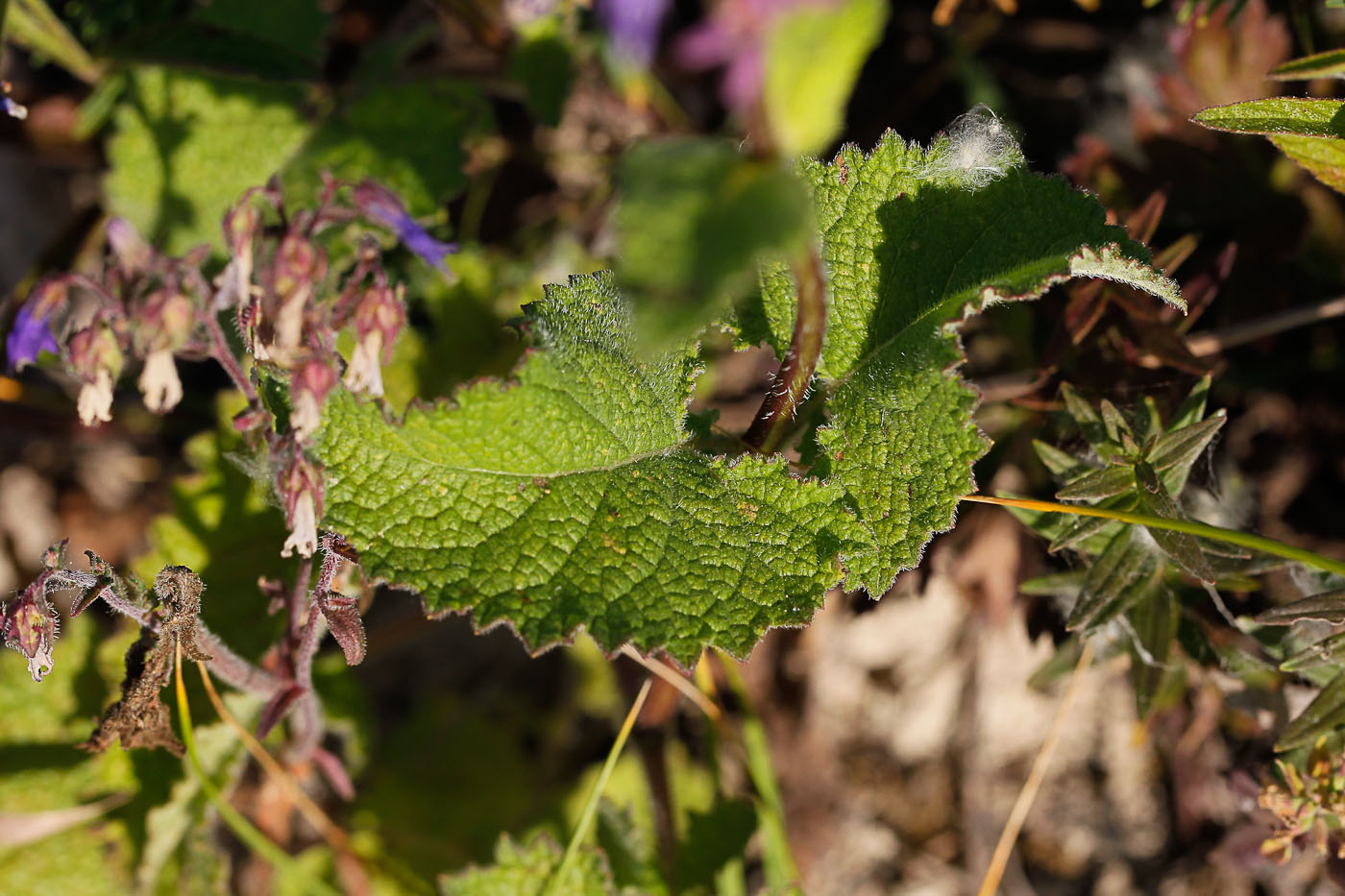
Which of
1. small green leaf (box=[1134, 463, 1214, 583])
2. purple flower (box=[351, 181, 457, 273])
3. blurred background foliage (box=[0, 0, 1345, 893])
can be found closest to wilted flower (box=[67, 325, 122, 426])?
blurred background foliage (box=[0, 0, 1345, 893])

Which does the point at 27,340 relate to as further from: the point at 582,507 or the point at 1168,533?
the point at 1168,533

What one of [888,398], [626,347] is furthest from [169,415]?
[888,398]

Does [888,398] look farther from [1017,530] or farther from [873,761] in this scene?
[873,761]

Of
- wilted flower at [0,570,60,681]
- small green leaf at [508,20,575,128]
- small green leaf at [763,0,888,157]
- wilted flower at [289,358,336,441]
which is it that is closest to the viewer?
small green leaf at [763,0,888,157]

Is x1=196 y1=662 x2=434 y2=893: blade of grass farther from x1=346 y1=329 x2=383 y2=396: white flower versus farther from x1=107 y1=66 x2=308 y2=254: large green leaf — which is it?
x1=107 y1=66 x2=308 y2=254: large green leaf

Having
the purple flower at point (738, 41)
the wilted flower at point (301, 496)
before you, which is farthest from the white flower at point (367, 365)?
the purple flower at point (738, 41)

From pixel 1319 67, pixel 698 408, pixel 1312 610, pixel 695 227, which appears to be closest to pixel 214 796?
pixel 698 408
